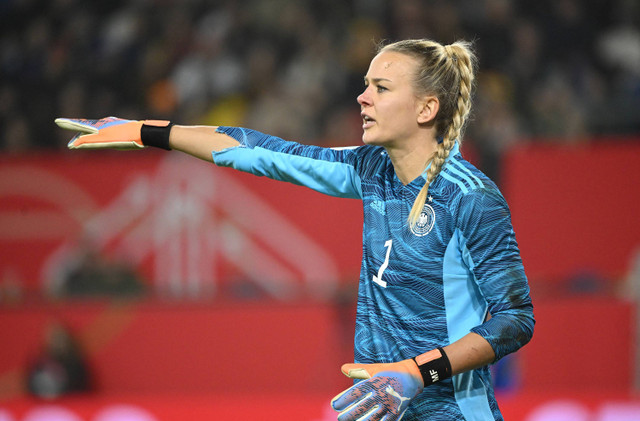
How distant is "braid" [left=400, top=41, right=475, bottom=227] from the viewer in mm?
2305

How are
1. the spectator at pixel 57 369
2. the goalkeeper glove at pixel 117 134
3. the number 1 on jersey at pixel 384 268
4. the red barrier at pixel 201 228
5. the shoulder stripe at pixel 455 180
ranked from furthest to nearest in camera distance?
the red barrier at pixel 201 228 < the spectator at pixel 57 369 < the goalkeeper glove at pixel 117 134 < the number 1 on jersey at pixel 384 268 < the shoulder stripe at pixel 455 180

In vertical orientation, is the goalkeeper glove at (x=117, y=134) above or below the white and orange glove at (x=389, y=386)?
above

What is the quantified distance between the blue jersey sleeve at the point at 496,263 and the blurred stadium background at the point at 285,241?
9.55 ft

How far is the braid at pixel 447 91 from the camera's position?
2305 millimetres

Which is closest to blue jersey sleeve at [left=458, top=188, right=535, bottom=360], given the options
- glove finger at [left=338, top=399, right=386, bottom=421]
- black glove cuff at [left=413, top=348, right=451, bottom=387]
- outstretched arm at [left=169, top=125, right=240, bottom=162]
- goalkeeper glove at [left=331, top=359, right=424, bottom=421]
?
black glove cuff at [left=413, top=348, right=451, bottom=387]

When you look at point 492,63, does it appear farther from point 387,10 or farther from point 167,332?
point 167,332

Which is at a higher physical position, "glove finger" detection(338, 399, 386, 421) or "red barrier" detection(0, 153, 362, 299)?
"red barrier" detection(0, 153, 362, 299)

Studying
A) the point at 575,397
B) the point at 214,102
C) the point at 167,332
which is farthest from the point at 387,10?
the point at 575,397

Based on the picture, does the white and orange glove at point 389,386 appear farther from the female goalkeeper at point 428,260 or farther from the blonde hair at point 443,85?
the blonde hair at point 443,85

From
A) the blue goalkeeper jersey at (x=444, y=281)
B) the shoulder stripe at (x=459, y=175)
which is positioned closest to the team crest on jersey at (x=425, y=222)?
the blue goalkeeper jersey at (x=444, y=281)

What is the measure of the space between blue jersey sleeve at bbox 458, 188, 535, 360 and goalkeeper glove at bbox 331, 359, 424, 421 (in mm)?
223

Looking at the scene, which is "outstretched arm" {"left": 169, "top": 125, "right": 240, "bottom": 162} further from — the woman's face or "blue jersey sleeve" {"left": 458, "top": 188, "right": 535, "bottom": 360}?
"blue jersey sleeve" {"left": 458, "top": 188, "right": 535, "bottom": 360}

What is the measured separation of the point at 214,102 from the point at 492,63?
294cm

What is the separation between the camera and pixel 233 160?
2.59m
